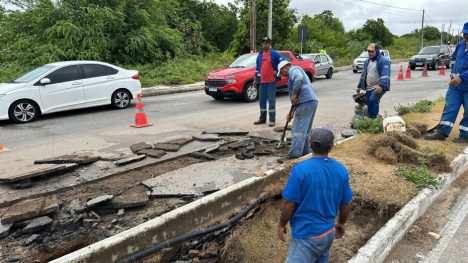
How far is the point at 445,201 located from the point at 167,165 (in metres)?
3.94

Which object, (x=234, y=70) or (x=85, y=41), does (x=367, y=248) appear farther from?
(x=85, y=41)

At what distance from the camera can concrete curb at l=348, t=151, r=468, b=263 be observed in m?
3.33

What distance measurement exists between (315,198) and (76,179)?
4.19 meters

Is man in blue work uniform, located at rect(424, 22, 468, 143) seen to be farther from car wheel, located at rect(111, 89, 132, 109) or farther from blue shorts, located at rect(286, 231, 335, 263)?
car wheel, located at rect(111, 89, 132, 109)

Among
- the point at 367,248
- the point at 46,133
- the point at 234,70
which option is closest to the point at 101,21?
the point at 234,70

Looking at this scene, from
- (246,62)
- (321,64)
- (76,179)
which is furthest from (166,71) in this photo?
(76,179)

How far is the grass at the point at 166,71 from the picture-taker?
16250mm

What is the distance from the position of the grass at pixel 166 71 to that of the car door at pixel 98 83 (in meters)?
5.90

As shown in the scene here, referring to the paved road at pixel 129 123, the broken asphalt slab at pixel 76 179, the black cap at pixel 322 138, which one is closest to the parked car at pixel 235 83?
the paved road at pixel 129 123

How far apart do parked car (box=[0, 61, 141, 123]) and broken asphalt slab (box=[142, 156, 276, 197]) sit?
5.89 metres

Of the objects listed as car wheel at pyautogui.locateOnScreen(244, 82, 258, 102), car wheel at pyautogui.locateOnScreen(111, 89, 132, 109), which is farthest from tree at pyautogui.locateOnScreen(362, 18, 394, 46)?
car wheel at pyautogui.locateOnScreen(111, 89, 132, 109)

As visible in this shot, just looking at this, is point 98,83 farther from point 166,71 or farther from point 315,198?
point 315,198

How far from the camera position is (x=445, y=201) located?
4.87m

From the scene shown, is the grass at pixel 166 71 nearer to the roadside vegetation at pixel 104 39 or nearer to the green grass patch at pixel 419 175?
the roadside vegetation at pixel 104 39
